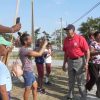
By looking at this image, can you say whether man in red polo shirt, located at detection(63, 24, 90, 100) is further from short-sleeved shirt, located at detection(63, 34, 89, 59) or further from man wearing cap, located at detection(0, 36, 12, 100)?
man wearing cap, located at detection(0, 36, 12, 100)

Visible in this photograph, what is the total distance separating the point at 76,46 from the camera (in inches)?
337

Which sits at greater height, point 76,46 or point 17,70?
point 76,46

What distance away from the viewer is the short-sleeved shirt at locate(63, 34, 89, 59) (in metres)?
8.47

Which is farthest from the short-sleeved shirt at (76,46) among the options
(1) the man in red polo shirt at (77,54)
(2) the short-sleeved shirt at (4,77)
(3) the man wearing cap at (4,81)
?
(2) the short-sleeved shirt at (4,77)

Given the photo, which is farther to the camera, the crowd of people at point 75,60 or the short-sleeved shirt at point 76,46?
the short-sleeved shirt at point 76,46

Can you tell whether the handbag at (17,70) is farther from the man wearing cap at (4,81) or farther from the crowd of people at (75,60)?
the man wearing cap at (4,81)

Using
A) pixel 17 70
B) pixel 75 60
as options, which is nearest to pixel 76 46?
pixel 75 60

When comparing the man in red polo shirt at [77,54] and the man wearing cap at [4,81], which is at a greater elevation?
the man in red polo shirt at [77,54]

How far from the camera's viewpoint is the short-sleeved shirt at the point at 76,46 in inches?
333

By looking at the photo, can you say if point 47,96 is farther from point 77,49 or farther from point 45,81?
point 45,81

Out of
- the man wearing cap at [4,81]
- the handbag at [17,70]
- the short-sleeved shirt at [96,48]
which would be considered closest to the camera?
the man wearing cap at [4,81]

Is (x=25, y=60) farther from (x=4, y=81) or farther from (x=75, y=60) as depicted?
(x=4, y=81)

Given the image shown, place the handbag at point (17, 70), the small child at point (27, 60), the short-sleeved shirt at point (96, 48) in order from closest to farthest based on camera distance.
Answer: the handbag at point (17, 70), the small child at point (27, 60), the short-sleeved shirt at point (96, 48)

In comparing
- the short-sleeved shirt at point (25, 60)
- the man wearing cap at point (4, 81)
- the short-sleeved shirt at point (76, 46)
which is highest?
the short-sleeved shirt at point (76, 46)
